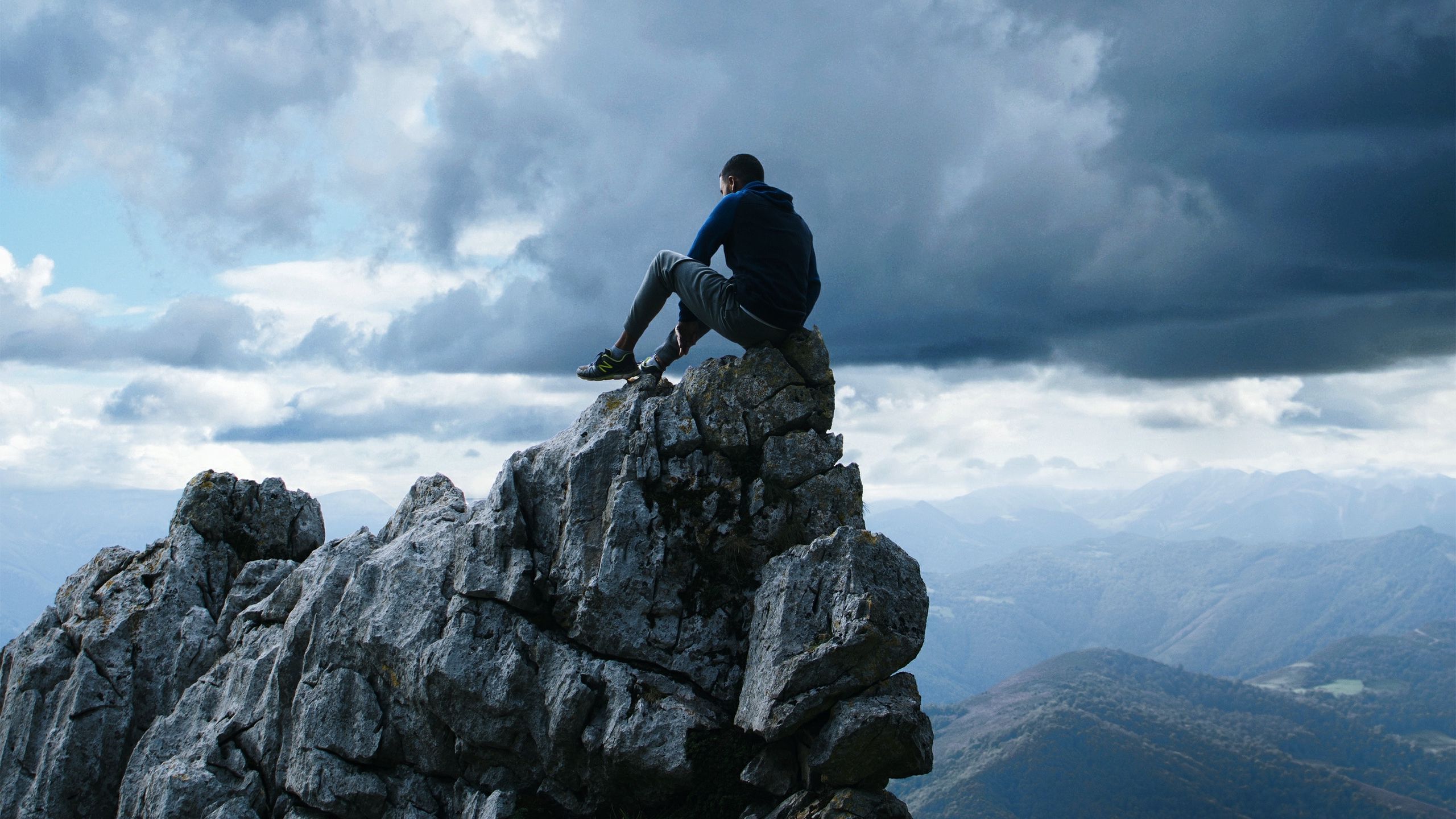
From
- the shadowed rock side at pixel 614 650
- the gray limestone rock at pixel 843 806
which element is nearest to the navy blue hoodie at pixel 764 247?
the shadowed rock side at pixel 614 650

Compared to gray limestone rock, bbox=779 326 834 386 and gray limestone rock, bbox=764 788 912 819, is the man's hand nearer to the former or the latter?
gray limestone rock, bbox=779 326 834 386

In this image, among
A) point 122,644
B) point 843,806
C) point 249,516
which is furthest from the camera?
point 249,516

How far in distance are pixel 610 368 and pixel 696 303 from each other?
272 centimetres

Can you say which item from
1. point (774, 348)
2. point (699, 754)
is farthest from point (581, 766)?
point (774, 348)

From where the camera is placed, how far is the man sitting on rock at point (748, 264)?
18.4 metres

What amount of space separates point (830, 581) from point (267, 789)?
13405 millimetres

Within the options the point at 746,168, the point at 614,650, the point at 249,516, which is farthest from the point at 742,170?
the point at 249,516

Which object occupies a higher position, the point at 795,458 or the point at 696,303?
the point at 696,303

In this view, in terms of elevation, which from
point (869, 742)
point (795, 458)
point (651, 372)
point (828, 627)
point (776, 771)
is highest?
point (651, 372)

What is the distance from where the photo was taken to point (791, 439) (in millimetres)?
18203

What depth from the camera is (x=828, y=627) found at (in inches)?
605

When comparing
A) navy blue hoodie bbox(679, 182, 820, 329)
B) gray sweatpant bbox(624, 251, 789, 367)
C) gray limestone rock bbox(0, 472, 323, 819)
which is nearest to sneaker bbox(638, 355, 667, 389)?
gray sweatpant bbox(624, 251, 789, 367)

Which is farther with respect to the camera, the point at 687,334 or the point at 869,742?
the point at 687,334

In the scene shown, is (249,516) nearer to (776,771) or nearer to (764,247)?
(764,247)
